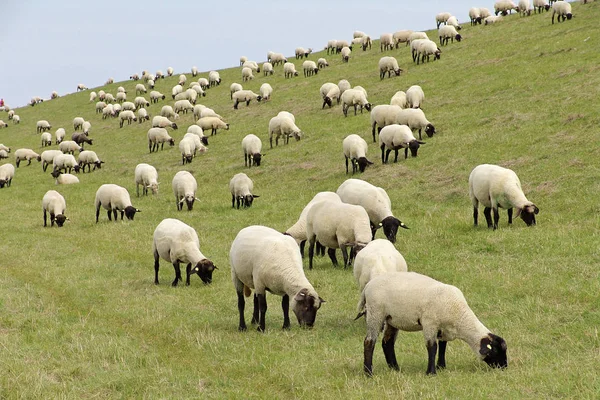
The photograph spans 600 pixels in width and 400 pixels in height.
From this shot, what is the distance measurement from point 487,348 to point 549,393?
122cm

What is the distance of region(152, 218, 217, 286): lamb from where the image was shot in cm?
1750

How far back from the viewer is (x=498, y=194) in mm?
20438

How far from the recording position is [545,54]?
4553 centimetres

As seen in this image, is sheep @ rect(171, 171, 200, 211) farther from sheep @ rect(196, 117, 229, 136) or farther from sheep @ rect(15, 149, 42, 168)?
sheep @ rect(15, 149, 42, 168)

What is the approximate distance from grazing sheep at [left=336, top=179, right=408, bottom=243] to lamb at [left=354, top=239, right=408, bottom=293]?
5957 mm

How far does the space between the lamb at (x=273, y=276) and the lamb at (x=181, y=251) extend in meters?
3.72

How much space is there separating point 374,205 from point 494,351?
36.6 feet

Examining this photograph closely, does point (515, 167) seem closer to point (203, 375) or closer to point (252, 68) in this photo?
point (203, 375)

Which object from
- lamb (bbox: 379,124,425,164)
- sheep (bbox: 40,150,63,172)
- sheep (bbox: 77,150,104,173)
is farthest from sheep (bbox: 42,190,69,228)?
sheep (bbox: 40,150,63,172)

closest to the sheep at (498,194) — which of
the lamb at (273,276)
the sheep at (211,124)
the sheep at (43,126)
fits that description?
the lamb at (273,276)

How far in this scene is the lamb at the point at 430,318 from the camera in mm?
9664

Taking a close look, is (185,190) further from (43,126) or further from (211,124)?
(43,126)

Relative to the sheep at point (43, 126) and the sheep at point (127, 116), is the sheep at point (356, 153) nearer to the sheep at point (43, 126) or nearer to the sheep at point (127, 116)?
the sheep at point (127, 116)

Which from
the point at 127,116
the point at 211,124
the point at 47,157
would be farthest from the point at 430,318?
the point at 127,116
